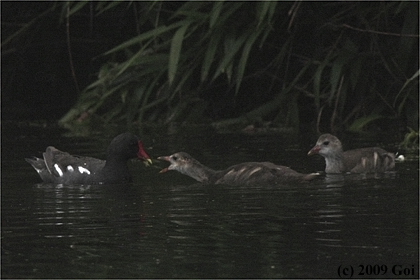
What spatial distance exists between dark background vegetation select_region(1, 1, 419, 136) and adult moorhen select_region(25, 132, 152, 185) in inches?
88.1

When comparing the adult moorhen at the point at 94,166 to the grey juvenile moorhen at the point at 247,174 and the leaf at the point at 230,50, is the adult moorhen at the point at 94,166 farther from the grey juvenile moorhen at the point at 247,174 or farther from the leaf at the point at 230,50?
the leaf at the point at 230,50

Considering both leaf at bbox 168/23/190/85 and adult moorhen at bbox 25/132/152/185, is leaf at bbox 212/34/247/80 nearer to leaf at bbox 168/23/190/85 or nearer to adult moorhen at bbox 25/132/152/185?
leaf at bbox 168/23/190/85

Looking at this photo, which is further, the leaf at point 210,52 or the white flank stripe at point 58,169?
the leaf at point 210,52

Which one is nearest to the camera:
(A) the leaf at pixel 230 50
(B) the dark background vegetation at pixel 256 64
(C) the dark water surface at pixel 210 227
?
(C) the dark water surface at pixel 210 227

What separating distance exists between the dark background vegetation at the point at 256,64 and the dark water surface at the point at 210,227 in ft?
6.34

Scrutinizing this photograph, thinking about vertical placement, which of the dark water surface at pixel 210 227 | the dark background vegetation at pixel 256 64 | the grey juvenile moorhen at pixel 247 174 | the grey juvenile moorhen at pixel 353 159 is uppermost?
the dark background vegetation at pixel 256 64

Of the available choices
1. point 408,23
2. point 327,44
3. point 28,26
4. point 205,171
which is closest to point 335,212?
point 205,171

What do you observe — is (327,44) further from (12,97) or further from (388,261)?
(388,261)

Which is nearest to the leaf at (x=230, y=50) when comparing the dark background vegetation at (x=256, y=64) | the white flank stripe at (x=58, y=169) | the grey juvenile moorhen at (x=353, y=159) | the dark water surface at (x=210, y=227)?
the dark background vegetation at (x=256, y=64)

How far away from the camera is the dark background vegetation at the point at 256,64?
1512cm

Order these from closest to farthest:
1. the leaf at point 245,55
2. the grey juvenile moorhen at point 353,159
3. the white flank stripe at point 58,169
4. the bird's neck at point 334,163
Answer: the white flank stripe at point 58,169 < the grey juvenile moorhen at point 353,159 < the bird's neck at point 334,163 < the leaf at point 245,55

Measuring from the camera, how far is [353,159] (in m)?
13.0

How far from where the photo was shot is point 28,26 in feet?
60.4

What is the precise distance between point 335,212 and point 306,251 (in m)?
1.71
